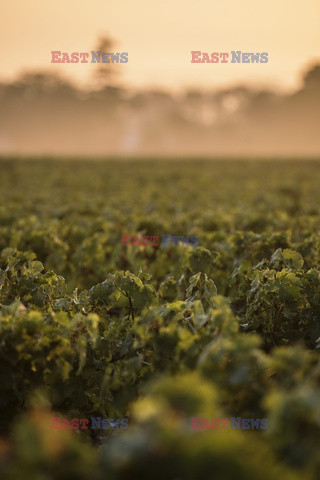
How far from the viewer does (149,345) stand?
3.67 m

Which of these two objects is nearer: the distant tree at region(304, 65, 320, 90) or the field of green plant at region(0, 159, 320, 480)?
the field of green plant at region(0, 159, 320, 480)

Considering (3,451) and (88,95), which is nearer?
(3,451)

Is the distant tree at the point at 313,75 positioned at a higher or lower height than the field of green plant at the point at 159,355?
higher

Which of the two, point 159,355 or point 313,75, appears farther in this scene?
point 313,75

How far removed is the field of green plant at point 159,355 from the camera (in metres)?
1.68

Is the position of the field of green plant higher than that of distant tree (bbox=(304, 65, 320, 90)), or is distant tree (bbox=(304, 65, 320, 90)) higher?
distant tree (bbox=(304, 65, 320, 90))

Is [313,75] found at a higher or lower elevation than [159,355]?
higher

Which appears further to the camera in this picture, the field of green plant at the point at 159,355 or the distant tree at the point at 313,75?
the distant tree at the point at 313,75

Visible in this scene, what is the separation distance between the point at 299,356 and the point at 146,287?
6.58ft

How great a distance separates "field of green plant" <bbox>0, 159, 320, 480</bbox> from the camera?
5.50ft

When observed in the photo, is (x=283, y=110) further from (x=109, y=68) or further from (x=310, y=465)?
(x=310, y=465)

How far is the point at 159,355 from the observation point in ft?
10.4

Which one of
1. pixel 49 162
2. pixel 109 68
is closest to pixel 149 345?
pixel 49 162

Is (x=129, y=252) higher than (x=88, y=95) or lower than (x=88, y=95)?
lower
